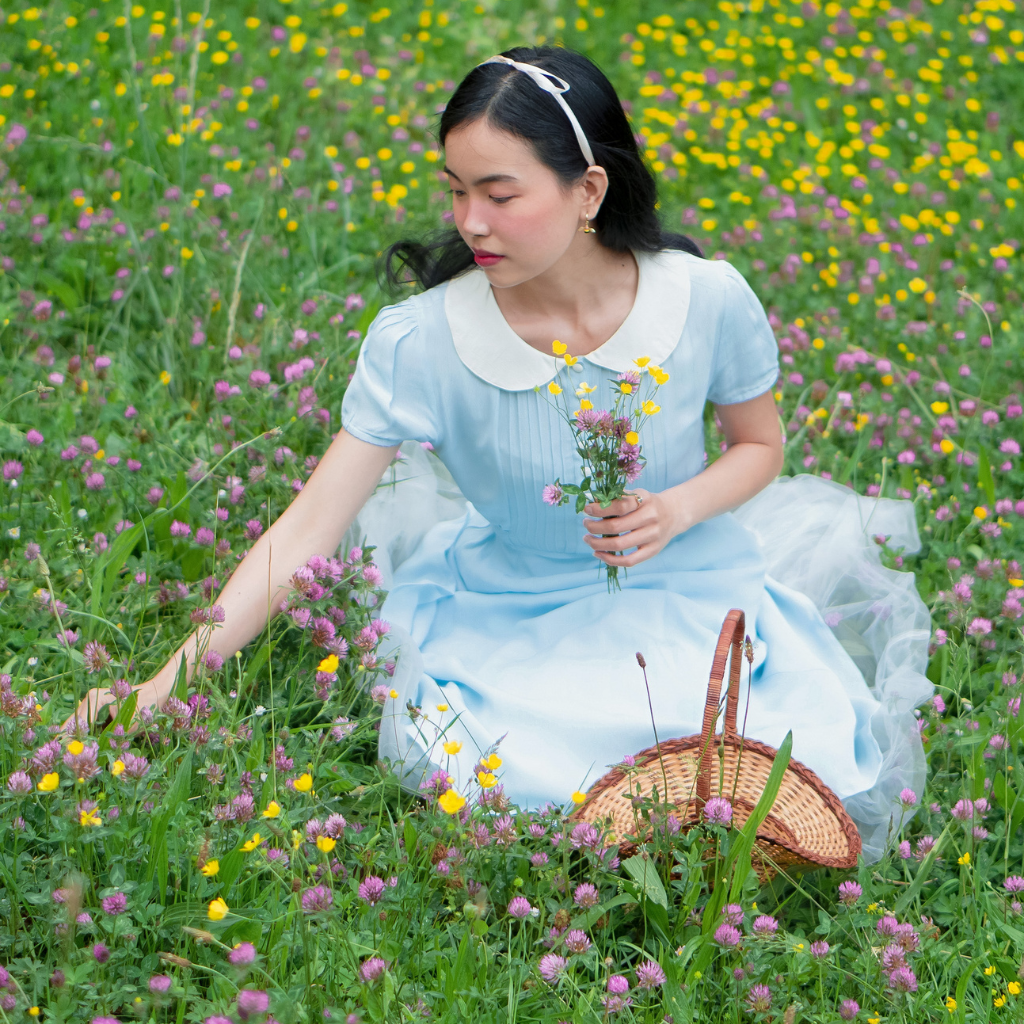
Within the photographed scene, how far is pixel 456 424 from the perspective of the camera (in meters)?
2.58

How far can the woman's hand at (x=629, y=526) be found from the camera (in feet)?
7.16

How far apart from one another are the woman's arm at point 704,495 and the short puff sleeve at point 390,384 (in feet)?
1.50

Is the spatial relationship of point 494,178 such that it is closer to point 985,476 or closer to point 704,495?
point 704,495

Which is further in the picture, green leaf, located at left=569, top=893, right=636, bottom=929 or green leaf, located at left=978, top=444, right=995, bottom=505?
green leaf, located at left=978, top=444, right=995, bottom=505

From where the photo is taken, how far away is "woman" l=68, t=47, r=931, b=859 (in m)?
2.27

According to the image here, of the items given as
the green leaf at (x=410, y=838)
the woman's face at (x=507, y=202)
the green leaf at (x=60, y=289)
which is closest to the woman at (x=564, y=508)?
the woman's face at (x=507, y=202)

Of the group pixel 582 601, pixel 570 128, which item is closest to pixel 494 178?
pixel 570 128

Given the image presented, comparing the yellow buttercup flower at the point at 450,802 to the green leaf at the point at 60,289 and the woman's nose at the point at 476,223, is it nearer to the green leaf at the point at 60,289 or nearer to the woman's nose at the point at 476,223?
the woman's nose at the point at 476,223

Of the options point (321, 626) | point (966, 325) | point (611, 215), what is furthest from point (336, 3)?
point (321, 626)

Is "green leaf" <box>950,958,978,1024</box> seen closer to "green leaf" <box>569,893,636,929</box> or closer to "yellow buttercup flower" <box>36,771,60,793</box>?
"green leaf" <box>569,893,636,929</box>

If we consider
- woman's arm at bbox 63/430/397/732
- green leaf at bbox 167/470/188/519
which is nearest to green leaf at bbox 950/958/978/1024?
woman's arm at bbox 63/430/397/732

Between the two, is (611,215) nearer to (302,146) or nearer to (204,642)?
(204,642)

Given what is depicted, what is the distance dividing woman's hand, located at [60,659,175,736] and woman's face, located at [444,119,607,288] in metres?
0.96
